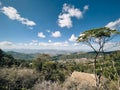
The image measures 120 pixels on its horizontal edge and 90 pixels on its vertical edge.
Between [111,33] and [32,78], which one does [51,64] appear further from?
[111,33]

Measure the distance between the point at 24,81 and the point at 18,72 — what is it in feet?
5.26

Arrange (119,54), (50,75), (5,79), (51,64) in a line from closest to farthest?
1. (5,79)
2. (50,75)
3. (51,64)
4. (119,54)

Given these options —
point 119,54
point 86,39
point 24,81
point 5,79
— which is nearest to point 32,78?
point 24,81

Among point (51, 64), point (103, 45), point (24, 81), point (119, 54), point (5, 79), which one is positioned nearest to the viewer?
point (5, 79)

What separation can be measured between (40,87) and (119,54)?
141 ft

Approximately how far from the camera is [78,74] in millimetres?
31266

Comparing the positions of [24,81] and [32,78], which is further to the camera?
[32,78]

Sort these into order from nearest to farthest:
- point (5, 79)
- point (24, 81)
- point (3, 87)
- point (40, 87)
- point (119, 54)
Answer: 1. point (40, 87)
2. point (3, 87)
3. point (5, 79)
4. point (24, 81)
5. point (119, 54)

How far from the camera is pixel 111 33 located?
1994 centimetres

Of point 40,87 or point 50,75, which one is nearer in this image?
point 40,87

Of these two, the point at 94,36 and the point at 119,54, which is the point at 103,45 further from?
the point at 119,54

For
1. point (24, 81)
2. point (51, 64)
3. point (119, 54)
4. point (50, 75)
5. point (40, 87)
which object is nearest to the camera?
point (40, 87)

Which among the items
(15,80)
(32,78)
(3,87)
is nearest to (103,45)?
(32,78)

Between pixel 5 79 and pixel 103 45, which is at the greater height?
pixel 103 45
